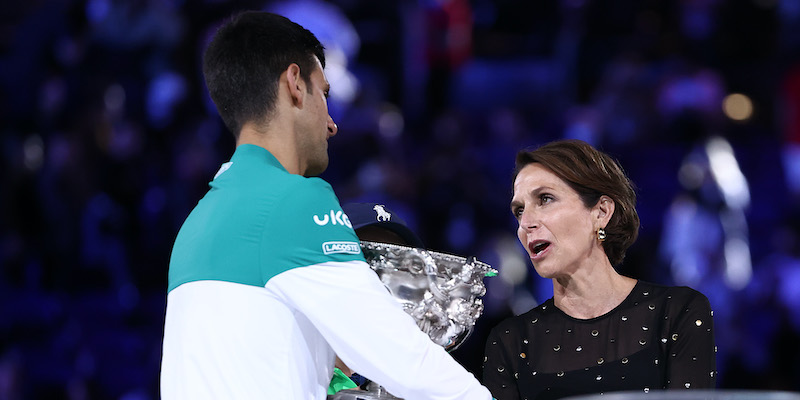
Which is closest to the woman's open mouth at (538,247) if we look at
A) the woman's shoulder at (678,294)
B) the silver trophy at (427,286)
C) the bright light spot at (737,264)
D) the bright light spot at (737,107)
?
the woman's shoulder at (678,294)

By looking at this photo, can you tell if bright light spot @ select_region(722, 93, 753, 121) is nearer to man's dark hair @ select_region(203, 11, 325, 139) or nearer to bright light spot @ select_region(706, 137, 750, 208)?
bright light spot @ select_region(706, 137, 750, 208)

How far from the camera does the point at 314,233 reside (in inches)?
67.9

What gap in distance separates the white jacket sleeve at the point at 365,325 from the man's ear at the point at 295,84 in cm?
41

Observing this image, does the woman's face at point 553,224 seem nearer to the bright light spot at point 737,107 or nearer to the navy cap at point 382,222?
the navy cap at point 382,222

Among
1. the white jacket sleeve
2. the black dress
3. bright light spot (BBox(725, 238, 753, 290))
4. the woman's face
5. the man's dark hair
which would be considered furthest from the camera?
bright light spot (BBox(725, 238, 753, 290))

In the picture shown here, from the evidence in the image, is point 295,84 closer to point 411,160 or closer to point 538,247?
point 538,247

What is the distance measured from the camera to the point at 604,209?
8.12 feet

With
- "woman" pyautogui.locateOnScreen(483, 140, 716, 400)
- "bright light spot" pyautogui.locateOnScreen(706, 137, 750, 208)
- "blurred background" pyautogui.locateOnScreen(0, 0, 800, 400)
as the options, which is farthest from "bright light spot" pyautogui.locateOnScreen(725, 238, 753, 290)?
"woman" pyautogui.locateOnScreen(483, 140, 716, 400)

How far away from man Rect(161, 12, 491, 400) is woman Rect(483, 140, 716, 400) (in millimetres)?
583

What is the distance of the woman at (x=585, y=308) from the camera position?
227cm

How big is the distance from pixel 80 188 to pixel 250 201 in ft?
18.1

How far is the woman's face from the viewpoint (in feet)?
7.84

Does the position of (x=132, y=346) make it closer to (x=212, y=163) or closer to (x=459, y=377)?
(x=212, y=163)

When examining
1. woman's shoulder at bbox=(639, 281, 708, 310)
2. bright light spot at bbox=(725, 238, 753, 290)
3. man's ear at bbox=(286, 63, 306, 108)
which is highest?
man's ear at bbox=(286, 63, 306, 108)
